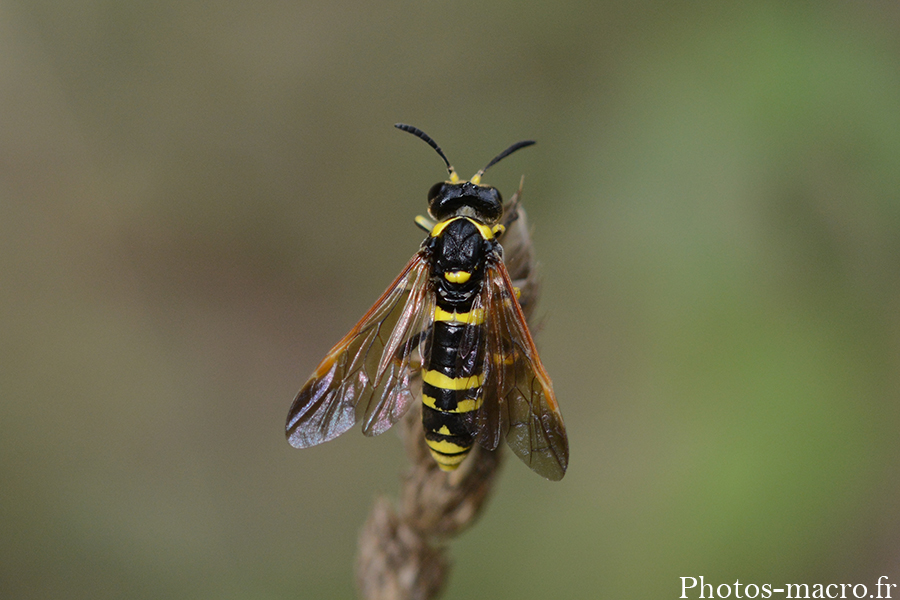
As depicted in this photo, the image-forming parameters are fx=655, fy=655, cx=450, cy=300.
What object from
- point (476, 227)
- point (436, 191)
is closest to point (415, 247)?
point (436, 191)

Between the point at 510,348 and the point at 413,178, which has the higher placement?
the point at 413,178

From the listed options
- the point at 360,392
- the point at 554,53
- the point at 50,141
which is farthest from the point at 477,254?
the point at 50,141

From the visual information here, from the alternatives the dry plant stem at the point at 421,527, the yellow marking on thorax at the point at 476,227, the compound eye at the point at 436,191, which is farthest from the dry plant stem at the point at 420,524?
the compound eye at the point at 436,191

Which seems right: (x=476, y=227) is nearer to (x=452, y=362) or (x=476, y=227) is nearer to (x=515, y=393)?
(x=452, y=362)

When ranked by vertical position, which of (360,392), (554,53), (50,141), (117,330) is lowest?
(360,392)

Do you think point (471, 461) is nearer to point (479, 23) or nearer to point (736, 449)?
point (736, 449)

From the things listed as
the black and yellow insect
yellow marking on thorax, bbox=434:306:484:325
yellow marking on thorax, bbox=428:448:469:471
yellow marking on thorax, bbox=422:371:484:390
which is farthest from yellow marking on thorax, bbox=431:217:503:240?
yellow marking on thorax, bbox=428:448:469:471

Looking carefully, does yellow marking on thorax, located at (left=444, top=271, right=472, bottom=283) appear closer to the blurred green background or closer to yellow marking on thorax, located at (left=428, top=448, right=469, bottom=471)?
yellow marking on thorax, located at (left=428, top=448, right=469, bottom=471)
